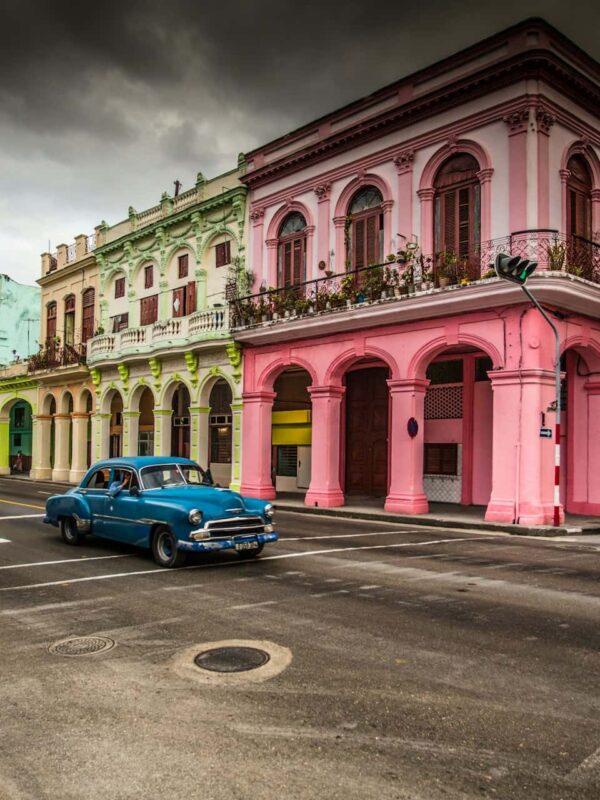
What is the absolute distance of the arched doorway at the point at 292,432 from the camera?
2772 cm

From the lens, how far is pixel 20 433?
155ft

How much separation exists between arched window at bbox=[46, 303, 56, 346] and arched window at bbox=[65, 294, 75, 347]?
1.52m

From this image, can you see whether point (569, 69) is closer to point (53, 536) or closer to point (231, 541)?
point (231, 541)

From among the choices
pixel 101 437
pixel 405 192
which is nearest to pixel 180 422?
pixel 101 437

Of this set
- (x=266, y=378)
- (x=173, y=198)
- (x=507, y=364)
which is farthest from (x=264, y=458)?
(x=173, y=198)

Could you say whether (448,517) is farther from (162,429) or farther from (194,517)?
(162,429)

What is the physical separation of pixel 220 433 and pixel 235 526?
18874 millimetres

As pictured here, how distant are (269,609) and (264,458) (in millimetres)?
16839

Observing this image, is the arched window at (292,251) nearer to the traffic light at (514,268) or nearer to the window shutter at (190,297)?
the window shutter at (190,297)

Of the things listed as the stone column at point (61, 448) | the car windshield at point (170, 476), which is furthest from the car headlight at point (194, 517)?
the stone column at point (61, 448)

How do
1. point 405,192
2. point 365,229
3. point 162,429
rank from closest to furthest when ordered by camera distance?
1. point 405,192
2. point 365,229
3. point 162,429

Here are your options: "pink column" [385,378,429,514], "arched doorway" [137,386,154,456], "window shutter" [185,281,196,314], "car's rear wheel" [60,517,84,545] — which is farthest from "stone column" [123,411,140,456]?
"car's rear wheel" [60,517,84,545]

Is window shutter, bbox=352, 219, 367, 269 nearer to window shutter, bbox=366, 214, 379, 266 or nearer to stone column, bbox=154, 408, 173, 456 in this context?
window shutter, bbox=366, 214, 379, 266

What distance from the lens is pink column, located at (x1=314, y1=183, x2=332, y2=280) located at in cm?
2331
